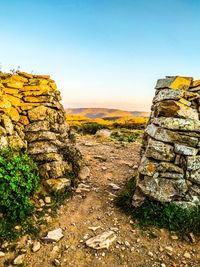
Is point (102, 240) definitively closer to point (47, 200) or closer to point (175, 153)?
point (47, 200)

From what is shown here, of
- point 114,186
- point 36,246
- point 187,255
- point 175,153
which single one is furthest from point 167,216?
point 36,246

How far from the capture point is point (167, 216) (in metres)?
4.87

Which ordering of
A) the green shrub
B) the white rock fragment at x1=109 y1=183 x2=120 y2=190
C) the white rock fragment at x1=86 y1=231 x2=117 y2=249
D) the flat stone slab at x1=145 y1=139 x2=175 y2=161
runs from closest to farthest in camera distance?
the white rock fragment at x1=86 y1=231 x2=117 y2=249
the green shrub
the flat stone slab at x1=145 y1=139 x2=175 y2=161
the white rock fragment at x1=109 y1=183 x2=120 y2=190

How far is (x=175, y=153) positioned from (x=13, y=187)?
198 inches

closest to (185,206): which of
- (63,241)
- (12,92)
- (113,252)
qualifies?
(113,252)

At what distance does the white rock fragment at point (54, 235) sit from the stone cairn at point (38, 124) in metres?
1.71

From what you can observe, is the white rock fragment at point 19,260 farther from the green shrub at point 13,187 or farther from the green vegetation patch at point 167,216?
the green vegetation patch at point 167,216

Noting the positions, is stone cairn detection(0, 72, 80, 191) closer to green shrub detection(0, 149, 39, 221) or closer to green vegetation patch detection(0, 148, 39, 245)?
green shrub detection(0, 149, 39, 221)

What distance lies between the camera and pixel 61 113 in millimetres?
8398

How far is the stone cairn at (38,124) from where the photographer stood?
6.04 m

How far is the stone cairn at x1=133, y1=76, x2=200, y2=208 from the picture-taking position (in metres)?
5.05

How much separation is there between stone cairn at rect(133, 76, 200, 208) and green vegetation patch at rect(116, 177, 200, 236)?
0.58ft

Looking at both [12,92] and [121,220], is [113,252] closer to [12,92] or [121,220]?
[121,220]

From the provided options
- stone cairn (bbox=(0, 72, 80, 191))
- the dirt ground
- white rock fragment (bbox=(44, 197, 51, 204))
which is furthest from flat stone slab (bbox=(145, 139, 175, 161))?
white rock fragment (bbox=(44, 197, 51, 204))
